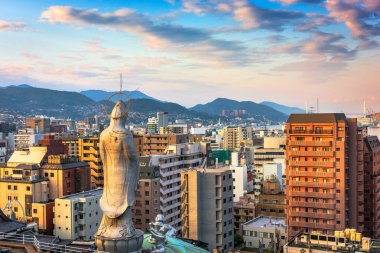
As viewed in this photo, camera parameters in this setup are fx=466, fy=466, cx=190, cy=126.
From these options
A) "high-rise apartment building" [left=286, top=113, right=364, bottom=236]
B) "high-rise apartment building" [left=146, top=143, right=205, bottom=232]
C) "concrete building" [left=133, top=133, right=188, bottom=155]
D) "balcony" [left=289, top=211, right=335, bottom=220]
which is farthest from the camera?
"concrete building" [left=133, top=133, right=188, bottom=155]

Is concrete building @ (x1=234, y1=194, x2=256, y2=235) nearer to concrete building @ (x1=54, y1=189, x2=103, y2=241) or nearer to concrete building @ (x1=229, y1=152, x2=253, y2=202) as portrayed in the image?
concrete building @ (x1=229, y1=152, x2=253, y2=202)

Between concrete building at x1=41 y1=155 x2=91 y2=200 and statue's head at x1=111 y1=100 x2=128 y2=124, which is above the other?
statue's head at x1=111 y1=100 x2=128 y2=124

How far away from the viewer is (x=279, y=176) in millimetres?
85688

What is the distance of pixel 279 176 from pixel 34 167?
4550 cm

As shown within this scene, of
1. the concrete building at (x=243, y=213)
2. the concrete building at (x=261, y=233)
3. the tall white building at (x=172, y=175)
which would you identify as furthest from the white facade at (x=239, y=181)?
the concrete building at (x=261, y=233)

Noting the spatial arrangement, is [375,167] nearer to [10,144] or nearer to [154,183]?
[154,183]

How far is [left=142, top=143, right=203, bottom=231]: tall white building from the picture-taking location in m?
60.3

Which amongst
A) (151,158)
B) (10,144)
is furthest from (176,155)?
(10,144)

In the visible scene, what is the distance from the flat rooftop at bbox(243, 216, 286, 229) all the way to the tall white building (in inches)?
377

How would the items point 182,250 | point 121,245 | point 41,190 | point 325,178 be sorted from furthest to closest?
1. point 41,190
2. point 325,178
3. point 182,250
4. point 121,245

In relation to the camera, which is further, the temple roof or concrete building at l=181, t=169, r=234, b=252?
concrete building at l=181, t=169, r=234, b=252

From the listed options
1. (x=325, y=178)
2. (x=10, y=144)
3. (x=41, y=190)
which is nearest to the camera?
(x=325, y=178)

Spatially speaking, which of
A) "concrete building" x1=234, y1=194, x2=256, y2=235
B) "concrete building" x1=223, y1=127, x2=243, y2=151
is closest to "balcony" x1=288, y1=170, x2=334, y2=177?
"concrete building" x1=234, y1=194, x2=256, y2=235

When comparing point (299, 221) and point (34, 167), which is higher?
point (34, 167)
